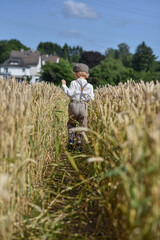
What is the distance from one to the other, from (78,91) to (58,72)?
127 ft

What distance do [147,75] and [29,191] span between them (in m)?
40.8

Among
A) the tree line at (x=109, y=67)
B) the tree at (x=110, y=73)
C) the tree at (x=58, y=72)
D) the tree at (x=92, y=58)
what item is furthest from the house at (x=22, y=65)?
the tree at (x=110, y=73)

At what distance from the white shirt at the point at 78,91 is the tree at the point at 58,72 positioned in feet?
116

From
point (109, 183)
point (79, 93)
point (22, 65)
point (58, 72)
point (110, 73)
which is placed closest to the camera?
point (109, 183)

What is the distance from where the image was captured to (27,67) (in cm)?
7456

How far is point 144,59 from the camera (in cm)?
6538

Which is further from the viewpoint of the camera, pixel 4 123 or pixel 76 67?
pixel 76 67

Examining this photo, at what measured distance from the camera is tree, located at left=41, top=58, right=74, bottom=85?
4119 centimetres

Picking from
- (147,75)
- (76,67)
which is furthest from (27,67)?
(76,67)

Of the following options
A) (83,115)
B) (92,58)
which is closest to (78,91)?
(83,115)

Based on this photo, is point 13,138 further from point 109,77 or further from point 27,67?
point 27,67

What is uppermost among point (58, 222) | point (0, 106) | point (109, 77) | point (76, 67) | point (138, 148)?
point (109, 77)

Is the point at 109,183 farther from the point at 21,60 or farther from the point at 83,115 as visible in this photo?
the point at 21,60

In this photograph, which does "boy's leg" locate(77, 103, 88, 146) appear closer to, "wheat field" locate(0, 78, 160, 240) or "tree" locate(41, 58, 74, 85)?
"wheat field" locate(0, 78, 160, 240)
